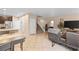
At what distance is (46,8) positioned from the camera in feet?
2.76

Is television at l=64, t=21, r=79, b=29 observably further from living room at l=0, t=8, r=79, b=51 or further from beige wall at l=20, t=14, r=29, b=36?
beige wall at l=20, t=14, r=29, b=36

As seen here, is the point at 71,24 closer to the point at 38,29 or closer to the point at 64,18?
the point at 64,18

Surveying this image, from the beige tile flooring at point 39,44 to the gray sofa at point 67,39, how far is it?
49 millimetres

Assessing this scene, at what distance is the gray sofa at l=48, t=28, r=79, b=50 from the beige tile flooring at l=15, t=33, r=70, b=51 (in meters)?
0.05

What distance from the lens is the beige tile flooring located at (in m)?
0.95

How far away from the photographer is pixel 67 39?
100cm

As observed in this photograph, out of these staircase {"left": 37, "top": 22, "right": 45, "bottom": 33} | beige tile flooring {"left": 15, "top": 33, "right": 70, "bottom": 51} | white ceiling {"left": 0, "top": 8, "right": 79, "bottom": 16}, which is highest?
white ceiling {"left": 0, "top": 8, "right": 79, "bottom": 16}

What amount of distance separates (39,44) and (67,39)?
0.29 m

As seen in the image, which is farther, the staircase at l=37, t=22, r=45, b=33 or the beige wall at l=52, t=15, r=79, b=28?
the staircase at l=37, t=22, r=45, b=33

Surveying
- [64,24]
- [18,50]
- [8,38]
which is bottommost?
[18,50]

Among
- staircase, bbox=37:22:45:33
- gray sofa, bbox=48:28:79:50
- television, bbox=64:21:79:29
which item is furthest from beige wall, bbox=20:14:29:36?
television, bbox=64:21:79:29
